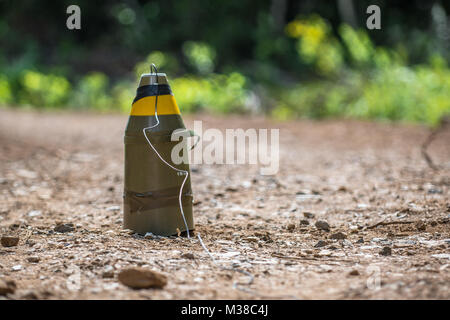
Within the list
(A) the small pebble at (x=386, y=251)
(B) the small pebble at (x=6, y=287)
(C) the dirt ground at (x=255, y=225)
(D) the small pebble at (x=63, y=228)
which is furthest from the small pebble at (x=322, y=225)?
(B) the small pebble at (x=6, y=287)

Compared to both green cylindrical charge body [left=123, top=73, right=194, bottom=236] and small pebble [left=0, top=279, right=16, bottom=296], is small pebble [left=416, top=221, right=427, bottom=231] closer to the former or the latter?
green cylindrical charge body [left=123, top=73, right=194, bottom=236]

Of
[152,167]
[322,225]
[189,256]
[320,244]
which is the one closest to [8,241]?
[152,167]

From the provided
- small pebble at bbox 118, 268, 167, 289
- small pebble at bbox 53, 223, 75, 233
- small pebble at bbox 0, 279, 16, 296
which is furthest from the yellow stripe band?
small pebble at bbox 0, 279, 16, 296

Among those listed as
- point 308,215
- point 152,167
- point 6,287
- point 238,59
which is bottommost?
point 6,287

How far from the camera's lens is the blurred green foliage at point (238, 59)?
387 inches

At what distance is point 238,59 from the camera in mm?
16734

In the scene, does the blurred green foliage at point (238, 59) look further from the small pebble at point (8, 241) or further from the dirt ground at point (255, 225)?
the small pebble at point (8, 241)

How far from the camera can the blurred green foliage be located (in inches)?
387

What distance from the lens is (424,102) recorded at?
850 centimetres

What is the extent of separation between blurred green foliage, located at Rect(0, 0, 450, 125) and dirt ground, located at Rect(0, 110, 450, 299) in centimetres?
220

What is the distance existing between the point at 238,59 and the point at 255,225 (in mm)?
13320

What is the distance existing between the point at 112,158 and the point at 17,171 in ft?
3.89

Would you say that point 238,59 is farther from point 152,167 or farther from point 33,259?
point 33,259

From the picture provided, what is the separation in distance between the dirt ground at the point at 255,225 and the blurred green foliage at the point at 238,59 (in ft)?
7.22
